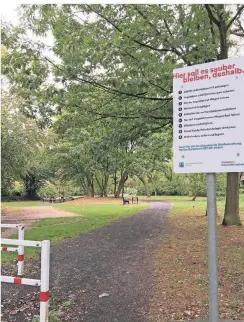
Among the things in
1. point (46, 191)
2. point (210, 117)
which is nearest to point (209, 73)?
point (210, 117)

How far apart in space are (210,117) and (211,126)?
73mm

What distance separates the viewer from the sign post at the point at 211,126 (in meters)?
2.97

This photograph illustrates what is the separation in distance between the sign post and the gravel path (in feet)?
8.70

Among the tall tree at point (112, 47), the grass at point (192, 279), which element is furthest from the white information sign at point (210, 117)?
the tall tree at point (112, 47)

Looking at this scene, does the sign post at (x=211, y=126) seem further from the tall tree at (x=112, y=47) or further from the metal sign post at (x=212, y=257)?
the tall tree at (x=112, y=47)

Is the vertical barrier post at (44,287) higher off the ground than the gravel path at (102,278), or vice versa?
the vertical barrier post at (44,287)

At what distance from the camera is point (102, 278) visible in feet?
23.1

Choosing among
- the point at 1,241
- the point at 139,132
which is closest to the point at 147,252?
the point at 1,241

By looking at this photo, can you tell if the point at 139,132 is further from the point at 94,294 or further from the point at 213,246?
the point at 213,246

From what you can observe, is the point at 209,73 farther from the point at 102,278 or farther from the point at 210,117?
the point at 102,278

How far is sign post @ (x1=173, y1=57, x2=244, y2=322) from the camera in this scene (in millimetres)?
2967

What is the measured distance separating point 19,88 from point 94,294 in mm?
7907

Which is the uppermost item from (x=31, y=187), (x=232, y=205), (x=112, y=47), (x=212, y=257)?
(x=112, y=47)

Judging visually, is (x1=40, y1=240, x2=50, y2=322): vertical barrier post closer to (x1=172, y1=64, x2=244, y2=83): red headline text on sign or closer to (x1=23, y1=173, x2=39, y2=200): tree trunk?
(x1=172, y1=64, x2=244, y2=83): red headline text on sign
